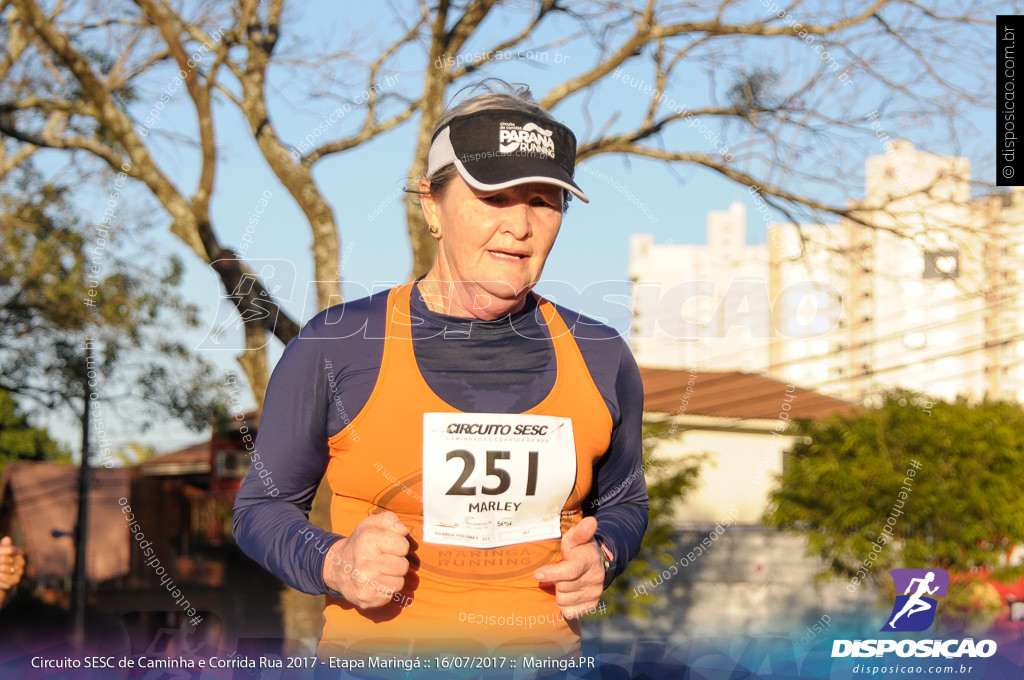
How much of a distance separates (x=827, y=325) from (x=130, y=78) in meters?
6.35

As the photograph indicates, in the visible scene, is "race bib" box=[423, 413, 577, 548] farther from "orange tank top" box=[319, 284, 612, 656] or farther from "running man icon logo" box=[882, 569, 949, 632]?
"running man icon logo" box=[882, 569, 949, 632]

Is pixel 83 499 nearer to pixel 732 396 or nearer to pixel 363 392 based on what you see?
pixel 363 392

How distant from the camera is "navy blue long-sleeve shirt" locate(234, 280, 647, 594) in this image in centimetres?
195

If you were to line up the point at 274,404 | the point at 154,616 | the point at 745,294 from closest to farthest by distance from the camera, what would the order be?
the point at 274,404 < the point at 745,294 < the point at 154,616

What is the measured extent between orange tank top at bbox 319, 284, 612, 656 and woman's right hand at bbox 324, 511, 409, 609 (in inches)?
6.0

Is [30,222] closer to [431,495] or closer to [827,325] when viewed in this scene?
[827,325]

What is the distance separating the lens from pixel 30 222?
962 cm

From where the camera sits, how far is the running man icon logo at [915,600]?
690cm

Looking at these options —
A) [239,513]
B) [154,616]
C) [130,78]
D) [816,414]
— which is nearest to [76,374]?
[154,616]

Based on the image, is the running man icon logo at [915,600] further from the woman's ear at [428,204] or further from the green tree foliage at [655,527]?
the woman's ear at [428,204]

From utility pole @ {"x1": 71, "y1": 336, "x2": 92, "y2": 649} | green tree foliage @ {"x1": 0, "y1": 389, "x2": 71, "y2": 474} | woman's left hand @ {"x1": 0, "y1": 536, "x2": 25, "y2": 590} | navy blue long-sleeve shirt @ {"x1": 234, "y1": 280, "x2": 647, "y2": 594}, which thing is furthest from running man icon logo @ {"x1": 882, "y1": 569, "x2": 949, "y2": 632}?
green tree foliage @ {"x1": 0, "y1": 389, "x2": 71, "y2": 474}

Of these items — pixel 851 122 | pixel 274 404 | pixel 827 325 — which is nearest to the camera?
pixel 274 404

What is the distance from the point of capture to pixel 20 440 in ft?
42.6

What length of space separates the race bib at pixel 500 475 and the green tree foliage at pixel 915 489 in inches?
400
